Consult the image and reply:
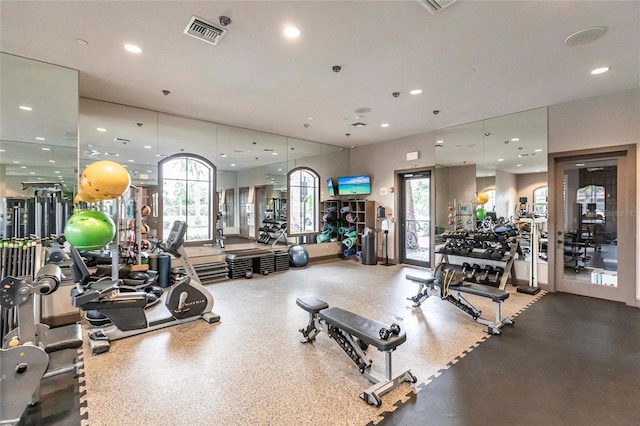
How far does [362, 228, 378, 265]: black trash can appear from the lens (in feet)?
25.4

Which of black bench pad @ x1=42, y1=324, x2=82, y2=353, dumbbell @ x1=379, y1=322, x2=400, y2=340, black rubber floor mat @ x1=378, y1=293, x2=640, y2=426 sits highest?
dumbbell @ x1=379, y1=322, x2=400, y2=340

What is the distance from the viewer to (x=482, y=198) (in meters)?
6.09

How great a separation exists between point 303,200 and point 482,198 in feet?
14.4

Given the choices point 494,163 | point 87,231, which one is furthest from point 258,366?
point 494,163

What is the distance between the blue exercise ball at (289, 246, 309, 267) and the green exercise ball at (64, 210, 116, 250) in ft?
15.1

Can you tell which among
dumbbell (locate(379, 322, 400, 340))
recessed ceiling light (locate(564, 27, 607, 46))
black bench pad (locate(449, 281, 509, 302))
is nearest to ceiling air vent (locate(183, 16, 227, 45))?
dumbbell (locate(379, 322, 400, 340))

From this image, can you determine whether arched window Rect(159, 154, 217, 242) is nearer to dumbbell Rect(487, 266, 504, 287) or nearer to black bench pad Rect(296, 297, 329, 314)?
black bench pad Rect(296, 297, 329, 314)

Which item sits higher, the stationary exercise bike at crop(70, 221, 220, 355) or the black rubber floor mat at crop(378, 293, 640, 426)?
the stationary exercise bike at crop(70, 221, 220, 355)

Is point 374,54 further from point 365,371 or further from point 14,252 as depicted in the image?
point 14,252

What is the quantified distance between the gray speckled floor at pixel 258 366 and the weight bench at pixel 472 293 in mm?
125

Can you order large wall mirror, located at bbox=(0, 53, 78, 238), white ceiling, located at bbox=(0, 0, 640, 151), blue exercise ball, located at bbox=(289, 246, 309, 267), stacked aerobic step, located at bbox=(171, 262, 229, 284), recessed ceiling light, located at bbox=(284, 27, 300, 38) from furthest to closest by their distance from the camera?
blue exercise ball, located at bbox=(289, 246, 309, 267), stacked aerobic step, located at bbox=(171, 262, 229, 284), large wall mirror, located at bbox=(0, 53, 78, 238), recessed ceiling light, located at bbox=(284, 27, 300, 38), white ceiling, located at bbox=(0, 0, 640, 151)

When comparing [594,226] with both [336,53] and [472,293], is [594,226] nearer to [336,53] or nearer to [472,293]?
[472,293]

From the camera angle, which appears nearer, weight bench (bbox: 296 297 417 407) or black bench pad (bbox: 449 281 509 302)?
weight bench (bbox: 296 297 417 407)

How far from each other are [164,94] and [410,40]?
3776 millimetres
